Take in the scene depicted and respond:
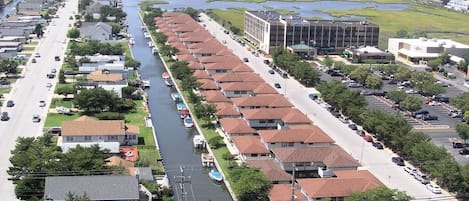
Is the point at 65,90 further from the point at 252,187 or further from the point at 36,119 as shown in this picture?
the point at 252,187

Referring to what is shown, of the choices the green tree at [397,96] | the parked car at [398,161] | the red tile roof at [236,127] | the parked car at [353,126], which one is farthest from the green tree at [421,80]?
the red tile roof at [236,127]

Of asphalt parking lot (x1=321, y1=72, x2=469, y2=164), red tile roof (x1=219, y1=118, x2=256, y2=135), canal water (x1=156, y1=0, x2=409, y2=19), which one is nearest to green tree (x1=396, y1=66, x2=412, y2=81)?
asphalt parking lot (x1=321, y1=72, x2=469, y2=164)

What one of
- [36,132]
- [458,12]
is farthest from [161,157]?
[458,12]

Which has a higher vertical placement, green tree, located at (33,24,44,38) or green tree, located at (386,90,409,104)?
green tree, located at (33,24,44,38)

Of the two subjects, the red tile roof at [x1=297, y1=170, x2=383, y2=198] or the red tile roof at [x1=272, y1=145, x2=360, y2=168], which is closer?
the red tile roof at [x1=297, y1=170, x2=383, y2=198]

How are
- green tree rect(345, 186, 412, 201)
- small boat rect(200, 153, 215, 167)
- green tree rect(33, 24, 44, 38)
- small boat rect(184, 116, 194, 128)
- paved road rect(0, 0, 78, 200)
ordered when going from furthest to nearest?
green tree rect(33, 24, 44, 38) < small boat rect(184, 116, 194, 128) < small boat rect(200, 153, 215, 167) < paved road rect(0, 0, 78, 200) < green tree rect(345, 186, 412, 201)

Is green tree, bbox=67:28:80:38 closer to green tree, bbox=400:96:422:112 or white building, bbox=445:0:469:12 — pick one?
green tree, bbox=400:96:422:112

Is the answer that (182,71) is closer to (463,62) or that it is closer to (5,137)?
(5,137)
